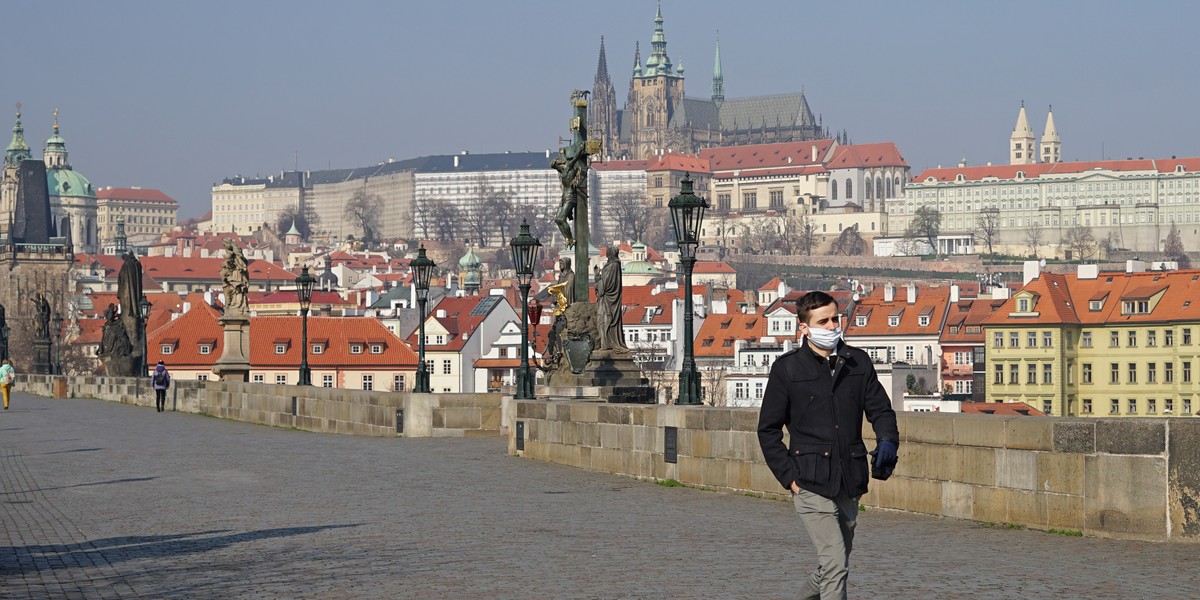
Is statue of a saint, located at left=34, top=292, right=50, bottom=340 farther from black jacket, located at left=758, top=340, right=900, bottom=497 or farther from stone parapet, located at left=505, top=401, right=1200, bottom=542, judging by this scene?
black jacket, located at left=758, top=340, right=900, bottom=497

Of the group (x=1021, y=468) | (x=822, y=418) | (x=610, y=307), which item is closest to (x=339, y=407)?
(x=610, y=307)

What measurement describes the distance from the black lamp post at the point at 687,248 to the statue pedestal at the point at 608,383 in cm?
307

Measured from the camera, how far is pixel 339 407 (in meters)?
29.8

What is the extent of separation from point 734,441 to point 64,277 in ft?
→ 528

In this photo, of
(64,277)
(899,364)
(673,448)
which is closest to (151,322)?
(899,364)

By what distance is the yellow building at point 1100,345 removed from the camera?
282ft

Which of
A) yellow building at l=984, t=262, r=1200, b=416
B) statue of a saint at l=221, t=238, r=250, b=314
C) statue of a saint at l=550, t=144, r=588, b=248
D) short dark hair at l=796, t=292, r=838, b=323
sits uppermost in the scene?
statue of a saint at l=550, t=144, r=588, b=248

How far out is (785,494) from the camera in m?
15.9

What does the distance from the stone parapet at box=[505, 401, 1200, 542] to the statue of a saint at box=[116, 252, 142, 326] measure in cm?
3127

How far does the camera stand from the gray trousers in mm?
8555

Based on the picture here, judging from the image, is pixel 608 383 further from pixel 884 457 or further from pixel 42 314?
pixel 42 314

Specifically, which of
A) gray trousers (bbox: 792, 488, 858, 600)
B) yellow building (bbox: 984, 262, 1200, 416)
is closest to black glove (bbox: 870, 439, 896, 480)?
gray trousers (bbox: 792, 488, 858, 600)

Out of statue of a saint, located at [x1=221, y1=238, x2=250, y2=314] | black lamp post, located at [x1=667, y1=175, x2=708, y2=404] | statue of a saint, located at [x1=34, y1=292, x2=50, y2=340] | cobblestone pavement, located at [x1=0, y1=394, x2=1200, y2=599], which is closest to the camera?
cobblestone pavement, located at [x1=0, y1=394, x2=1200, y2=599]

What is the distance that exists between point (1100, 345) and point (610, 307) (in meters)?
69.9
